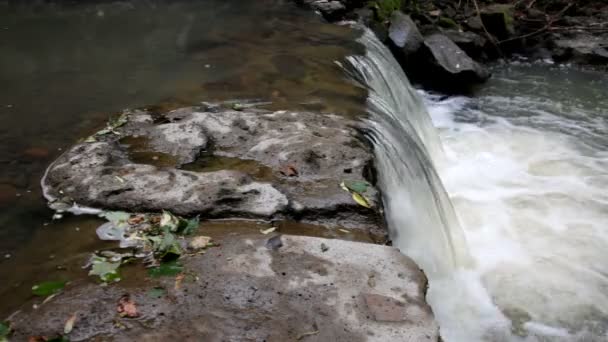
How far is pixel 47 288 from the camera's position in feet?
6.77

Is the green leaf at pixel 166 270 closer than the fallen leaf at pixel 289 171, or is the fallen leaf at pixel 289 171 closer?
the green leaf at pixel 166 270

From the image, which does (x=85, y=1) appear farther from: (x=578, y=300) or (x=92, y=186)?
(x=578, y=300)

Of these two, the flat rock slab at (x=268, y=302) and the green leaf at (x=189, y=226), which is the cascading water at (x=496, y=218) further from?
the green leaf at (x=189, y=226)

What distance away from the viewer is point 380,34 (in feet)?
27.6

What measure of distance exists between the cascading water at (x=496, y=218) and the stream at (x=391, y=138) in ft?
0.05

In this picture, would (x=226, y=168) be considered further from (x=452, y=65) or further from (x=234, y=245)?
(x=452, y=65)

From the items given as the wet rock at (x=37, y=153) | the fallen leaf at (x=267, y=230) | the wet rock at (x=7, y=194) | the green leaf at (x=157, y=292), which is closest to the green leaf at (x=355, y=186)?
the fallen leaf at (x=267, y=230)

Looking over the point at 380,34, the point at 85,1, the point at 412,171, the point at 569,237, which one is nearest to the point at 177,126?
the point at 412,171

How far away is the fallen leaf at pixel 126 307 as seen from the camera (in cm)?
191

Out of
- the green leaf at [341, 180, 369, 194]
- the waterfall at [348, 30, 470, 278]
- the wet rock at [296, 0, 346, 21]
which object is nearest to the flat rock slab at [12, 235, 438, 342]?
the green leaf at [341, 180, 369, 194]

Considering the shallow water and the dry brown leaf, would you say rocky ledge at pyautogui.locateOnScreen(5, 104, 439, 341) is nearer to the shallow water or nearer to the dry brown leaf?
the dry brown leaf

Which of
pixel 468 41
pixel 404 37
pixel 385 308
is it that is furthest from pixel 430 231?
pixel 468 41

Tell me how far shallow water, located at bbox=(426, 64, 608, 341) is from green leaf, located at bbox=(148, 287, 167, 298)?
5.97 feet

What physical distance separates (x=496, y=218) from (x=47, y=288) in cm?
360
